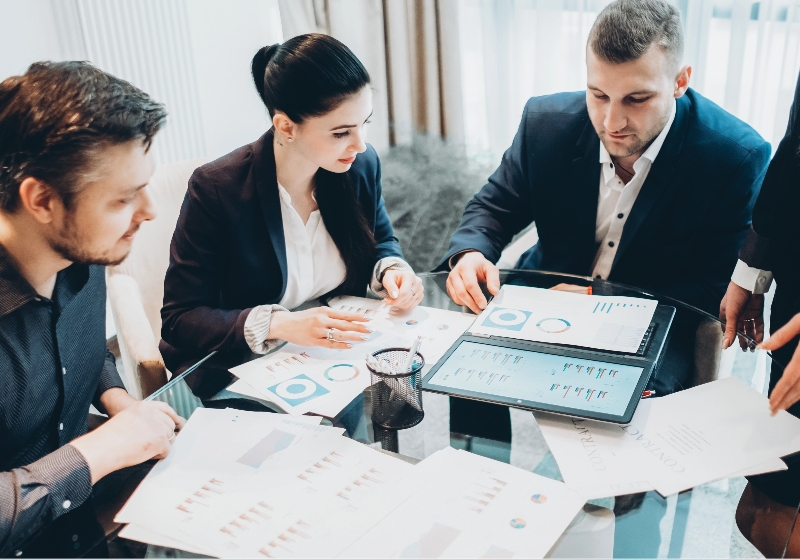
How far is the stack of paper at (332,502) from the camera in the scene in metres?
0.87

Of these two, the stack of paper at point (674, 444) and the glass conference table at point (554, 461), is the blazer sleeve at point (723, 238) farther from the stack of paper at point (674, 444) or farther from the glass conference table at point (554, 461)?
the stack of paper at point (674, 444)

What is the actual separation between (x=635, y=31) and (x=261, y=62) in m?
0.85

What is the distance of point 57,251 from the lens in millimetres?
1077

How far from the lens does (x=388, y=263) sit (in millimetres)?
1712

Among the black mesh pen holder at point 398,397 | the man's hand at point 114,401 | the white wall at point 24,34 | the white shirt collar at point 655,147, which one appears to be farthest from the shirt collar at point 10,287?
the white wall at point 24,34

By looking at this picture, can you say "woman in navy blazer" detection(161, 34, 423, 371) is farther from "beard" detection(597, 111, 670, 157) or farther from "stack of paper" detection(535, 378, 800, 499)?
"beard" detection(597, 111, 670, 157)

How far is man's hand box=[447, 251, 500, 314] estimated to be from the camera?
1.55m

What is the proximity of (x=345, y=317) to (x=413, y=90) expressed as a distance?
178cm

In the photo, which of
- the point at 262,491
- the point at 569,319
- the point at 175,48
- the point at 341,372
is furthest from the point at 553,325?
the point at 175,48

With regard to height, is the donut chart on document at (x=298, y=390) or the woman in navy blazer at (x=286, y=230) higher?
the woman in navy blazer at (x=286, y=230)

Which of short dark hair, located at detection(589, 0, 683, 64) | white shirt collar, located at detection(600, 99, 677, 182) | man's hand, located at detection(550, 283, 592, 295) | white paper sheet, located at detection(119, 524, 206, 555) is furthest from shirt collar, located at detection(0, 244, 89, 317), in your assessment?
white shirt collar, located at detection(600, 99, 677, 182)

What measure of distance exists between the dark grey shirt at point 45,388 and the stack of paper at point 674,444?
0.72 m

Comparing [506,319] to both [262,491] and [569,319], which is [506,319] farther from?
[262,491]

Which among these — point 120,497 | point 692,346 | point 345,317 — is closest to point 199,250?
point 345,317
